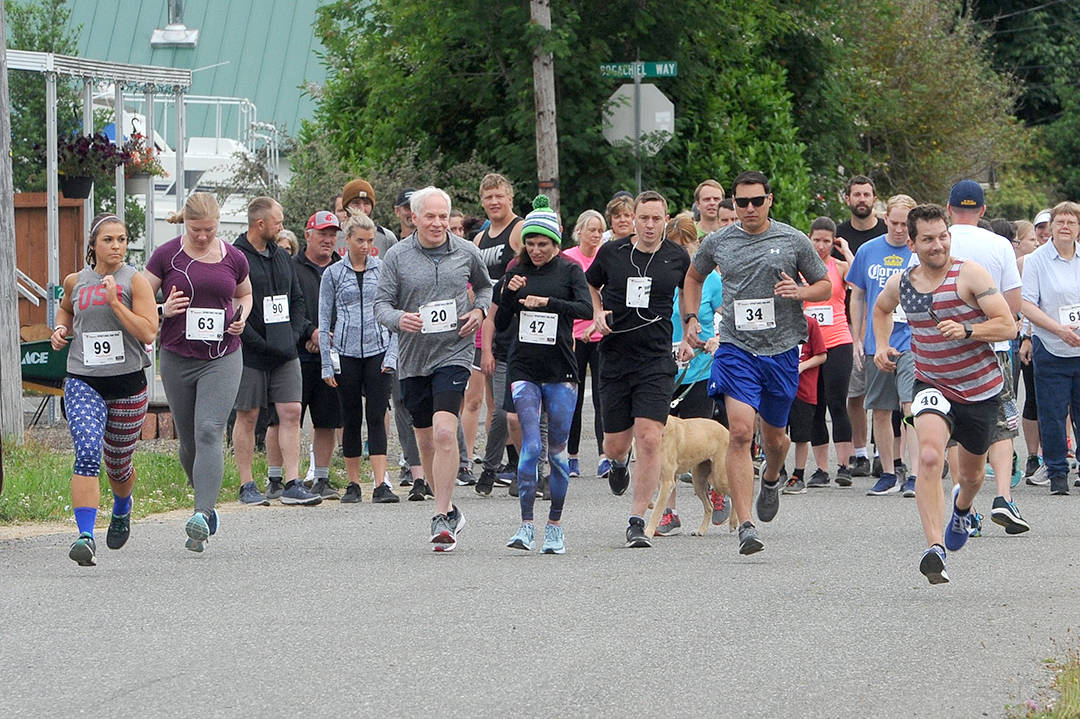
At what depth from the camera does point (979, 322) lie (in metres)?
8.85

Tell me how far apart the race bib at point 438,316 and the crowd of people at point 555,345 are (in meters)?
0.01

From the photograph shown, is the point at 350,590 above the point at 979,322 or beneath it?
beneath

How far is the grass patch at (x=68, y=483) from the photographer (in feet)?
38.4

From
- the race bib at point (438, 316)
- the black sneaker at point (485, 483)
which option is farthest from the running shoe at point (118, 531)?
the black sneaker at point (485, 483)

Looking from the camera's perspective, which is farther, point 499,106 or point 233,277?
point 499,106

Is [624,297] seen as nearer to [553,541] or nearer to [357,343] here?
[553,541]

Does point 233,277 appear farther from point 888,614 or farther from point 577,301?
point 888,614

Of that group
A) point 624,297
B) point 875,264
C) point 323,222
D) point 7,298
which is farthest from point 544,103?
point 624,297

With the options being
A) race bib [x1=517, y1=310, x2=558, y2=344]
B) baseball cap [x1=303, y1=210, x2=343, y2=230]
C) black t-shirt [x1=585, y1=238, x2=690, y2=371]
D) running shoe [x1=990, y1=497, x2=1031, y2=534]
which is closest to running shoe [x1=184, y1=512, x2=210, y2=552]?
race bib [x1=517, y1=310, x2=558, y2=344]

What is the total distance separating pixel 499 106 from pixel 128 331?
1533 cm

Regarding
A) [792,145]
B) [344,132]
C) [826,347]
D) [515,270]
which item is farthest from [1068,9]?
[515,270]

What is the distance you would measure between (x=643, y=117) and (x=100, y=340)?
14.1m

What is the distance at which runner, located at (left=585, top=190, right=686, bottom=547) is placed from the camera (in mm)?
10312

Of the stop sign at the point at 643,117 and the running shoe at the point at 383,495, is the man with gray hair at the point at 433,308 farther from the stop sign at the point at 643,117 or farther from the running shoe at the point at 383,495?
the stop sign at the point at 643,117
